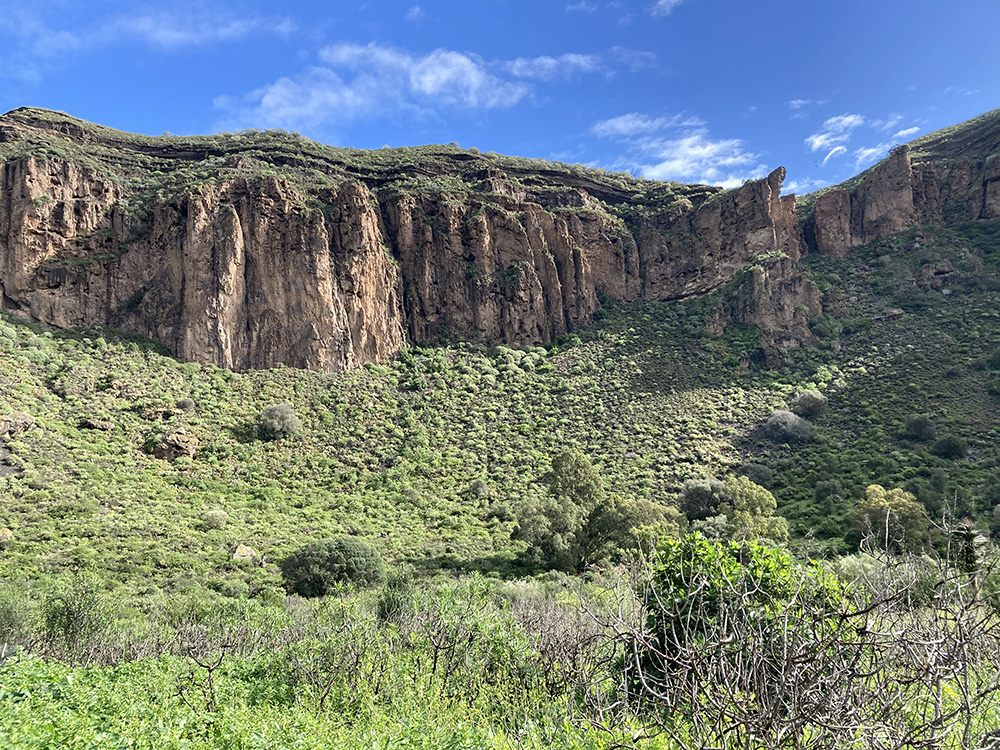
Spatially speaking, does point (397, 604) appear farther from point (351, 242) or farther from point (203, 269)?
point (351, 242)

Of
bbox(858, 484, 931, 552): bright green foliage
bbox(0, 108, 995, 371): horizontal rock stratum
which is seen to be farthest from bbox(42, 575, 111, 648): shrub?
bbox(0, 108, 995, 371): horizontal rock stratum

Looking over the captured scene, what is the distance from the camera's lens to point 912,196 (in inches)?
2307

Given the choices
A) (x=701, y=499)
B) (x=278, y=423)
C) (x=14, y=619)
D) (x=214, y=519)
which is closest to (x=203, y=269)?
(x=278, y=423)

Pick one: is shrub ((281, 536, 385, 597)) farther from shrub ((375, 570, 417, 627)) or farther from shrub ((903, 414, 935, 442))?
shrub ((903, 414, 935, 442))

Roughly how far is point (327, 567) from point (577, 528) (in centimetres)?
1153

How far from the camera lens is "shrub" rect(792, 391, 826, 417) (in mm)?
40219

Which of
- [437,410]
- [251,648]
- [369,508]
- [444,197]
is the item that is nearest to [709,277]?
[444,197]

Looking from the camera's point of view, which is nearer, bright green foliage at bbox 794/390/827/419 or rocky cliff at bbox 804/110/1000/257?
bright green foliage at bbox 794/390/827/419

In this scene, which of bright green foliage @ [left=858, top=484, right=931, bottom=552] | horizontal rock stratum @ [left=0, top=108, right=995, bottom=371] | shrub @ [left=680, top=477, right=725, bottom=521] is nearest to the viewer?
bright green foliage @ [left=858, top=484, right=931, bottom=552]

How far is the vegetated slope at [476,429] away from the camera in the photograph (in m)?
25.8

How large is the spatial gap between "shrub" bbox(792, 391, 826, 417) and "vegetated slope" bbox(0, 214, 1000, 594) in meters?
0.86

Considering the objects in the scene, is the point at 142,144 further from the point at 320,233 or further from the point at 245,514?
the point at 245,514

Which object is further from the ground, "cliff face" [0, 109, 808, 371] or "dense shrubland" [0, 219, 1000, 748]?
"cliff face" [0, 109, 808, 371]

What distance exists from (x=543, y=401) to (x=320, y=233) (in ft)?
85.2
